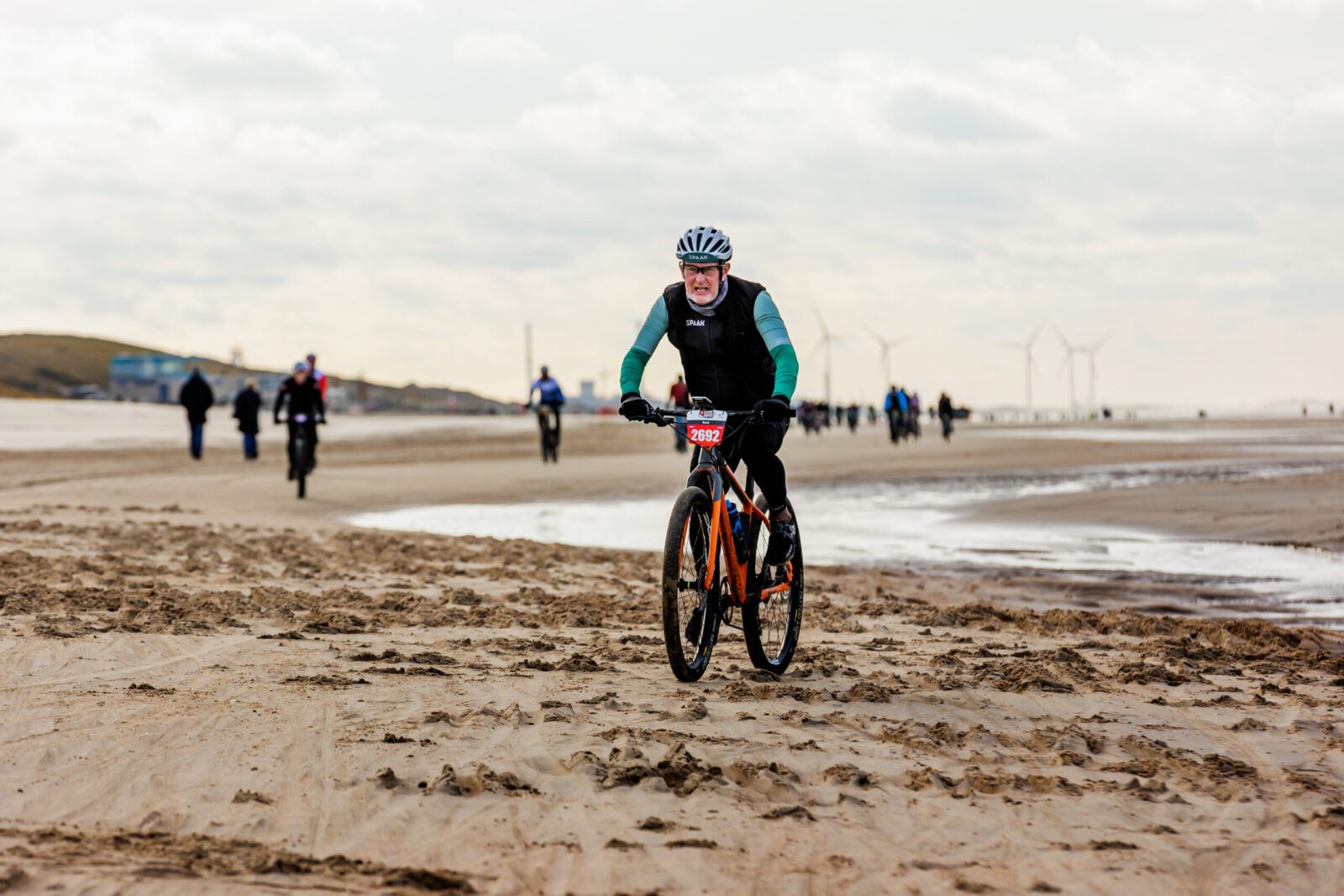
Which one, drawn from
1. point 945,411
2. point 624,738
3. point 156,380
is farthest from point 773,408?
point 156,380

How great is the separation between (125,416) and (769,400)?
199ft

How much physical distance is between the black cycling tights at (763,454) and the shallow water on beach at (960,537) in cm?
419

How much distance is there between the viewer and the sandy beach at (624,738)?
3.86 meters

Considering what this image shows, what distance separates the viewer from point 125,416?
61.2 m

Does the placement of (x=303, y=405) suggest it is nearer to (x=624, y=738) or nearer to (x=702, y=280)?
(x=702, y=280)

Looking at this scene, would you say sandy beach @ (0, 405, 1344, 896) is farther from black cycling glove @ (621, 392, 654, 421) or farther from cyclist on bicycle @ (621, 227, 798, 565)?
black cycling glove @ (621, 392, 654, 421)

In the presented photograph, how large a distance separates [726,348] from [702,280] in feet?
1.24

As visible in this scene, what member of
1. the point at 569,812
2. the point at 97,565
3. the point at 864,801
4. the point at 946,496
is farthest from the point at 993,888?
the point at 946,496

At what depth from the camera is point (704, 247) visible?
6523 mm

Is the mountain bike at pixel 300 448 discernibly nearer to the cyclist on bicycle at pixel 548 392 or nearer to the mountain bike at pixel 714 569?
the cyclist on bicycle at pixel 548 392

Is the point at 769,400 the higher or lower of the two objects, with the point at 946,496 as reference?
higher

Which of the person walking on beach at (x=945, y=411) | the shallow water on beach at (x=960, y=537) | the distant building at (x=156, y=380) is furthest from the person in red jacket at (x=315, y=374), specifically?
the distant building at (x=156, y=380)

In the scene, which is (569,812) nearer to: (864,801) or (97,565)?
(864,801)

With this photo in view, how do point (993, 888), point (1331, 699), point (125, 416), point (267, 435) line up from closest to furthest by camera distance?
point (993, 888)
point (1331, 699)
point (267, 435)
point (125, 416)
